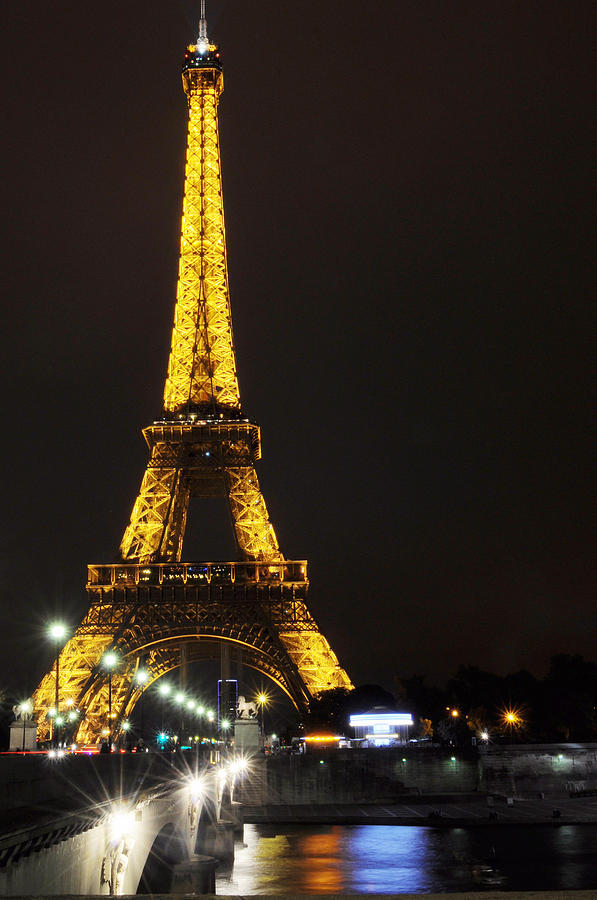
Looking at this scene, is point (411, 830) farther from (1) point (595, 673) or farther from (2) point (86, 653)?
(1) point (595, 673)

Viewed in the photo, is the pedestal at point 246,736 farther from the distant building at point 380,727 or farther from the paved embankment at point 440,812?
the paved embankment at point 440,812

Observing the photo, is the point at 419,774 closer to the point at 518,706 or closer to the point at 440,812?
the point at 440,812

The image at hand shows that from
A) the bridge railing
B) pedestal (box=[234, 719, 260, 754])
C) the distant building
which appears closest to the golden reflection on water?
the bridge railing

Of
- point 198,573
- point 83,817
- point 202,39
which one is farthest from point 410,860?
point 202,39

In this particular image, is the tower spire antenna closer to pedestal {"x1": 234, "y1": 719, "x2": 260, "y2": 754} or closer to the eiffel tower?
the eiffel tower

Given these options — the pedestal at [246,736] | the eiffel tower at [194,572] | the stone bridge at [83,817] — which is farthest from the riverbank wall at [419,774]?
the stone bridge at [83,817]

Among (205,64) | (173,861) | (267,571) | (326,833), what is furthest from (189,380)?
(173,861)
